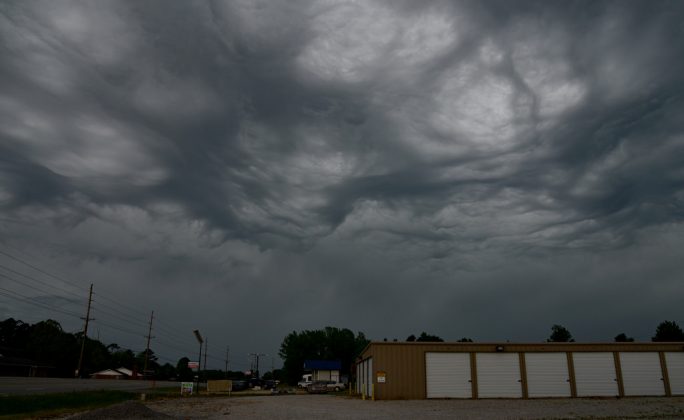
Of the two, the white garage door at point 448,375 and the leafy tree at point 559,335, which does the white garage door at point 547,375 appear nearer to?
the white garage door at point 448,375

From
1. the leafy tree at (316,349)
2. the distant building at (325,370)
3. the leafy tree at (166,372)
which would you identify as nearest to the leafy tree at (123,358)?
the leafy tree at (166,372)

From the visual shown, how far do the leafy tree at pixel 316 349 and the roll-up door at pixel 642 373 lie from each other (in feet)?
284

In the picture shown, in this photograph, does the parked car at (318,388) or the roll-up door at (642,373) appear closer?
the roll-up door at (642,373)

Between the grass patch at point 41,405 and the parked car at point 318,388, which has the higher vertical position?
the grass patch at point 41,405

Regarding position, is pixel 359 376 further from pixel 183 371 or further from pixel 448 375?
pixel 183 371

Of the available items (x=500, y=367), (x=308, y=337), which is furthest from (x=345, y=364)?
(x=500, y=367)

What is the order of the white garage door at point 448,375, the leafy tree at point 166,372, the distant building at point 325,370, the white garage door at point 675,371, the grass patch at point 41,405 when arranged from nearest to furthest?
the grass patch at point 41,405 < the white garage door at point 448,375 < the white garage door at point 675,371 < the distant building at point 325,370 < the leafy tree at point 166,372

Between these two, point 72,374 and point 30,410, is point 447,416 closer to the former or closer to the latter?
point 30,410

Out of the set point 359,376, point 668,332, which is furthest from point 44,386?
point 668,332

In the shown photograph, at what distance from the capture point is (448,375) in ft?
117

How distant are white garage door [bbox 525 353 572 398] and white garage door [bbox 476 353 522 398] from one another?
86 cm

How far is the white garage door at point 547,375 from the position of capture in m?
35.2

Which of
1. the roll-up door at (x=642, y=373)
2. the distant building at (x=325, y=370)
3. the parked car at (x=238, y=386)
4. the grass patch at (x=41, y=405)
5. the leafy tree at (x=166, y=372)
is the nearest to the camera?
the grass patch at (x=41, y=405)

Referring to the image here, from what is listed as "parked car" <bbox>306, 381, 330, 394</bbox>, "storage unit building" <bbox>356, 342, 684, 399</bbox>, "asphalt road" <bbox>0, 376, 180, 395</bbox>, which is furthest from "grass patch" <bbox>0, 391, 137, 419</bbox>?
"parked car" <bbox>306, 381, 330, 394</bbox>
